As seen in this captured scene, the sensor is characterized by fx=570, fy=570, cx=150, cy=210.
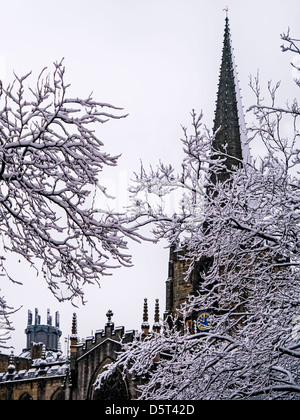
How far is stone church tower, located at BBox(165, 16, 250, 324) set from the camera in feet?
98.7

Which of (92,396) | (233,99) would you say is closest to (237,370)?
(92,396)

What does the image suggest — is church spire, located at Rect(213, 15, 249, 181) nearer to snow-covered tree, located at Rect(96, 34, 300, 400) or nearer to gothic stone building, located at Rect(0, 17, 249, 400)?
gothic stone building, located at Rect(0, 17, 249, 400)

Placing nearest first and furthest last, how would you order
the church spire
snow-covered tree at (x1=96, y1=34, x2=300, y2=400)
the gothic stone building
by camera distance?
snow-covered tree at (x1=96, y1=34, x2=300, y2=400), the gothic stone building, the church spire

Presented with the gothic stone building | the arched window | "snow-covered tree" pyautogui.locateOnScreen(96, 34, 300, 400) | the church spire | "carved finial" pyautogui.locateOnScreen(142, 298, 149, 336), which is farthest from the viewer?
the church spire

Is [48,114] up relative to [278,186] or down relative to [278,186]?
down

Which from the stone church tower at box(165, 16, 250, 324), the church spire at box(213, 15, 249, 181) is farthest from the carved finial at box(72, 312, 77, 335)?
the church spire at box(213, 15, 249, 181)

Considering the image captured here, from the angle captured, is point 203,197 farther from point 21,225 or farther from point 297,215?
point 21,225

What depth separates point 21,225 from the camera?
599 centimetres

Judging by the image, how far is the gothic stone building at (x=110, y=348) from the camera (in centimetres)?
2989

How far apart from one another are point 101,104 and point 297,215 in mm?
3762

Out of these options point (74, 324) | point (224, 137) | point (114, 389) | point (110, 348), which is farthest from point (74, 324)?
point (224, 137)

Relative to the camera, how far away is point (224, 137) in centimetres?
3198

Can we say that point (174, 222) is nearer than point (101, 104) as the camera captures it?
No

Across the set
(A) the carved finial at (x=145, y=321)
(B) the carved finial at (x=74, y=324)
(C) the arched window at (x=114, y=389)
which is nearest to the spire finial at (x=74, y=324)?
(B) the carved finial at (x=74, y=324)
